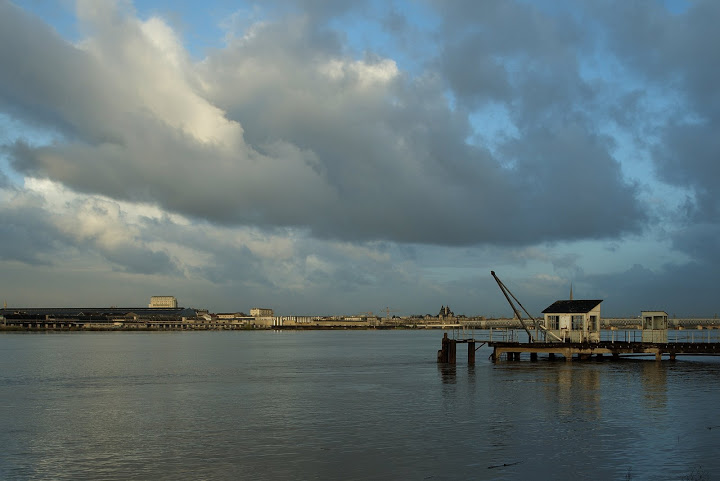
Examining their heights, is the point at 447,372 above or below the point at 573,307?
below

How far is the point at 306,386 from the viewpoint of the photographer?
63.1m

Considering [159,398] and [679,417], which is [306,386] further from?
[679,417]

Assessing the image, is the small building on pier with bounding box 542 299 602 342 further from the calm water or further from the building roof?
the calm water

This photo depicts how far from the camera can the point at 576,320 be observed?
A: 8038 cm

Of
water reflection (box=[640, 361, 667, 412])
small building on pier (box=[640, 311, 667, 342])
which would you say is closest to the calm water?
water reflection (box=[640, 361, 667, 412])

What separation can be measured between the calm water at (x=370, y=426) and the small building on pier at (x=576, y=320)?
8.18 m

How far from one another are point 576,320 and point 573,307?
1545 millimetres

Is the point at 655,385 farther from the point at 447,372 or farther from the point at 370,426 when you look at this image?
the point at 370,426

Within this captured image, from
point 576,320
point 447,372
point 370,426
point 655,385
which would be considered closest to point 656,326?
point 576,320

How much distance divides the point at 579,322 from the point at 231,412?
4795 centimetres

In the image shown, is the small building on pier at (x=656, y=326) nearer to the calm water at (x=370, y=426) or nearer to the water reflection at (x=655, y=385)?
the water reflection at (x=655, y=385)

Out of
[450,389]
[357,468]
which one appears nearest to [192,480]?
[357,468]

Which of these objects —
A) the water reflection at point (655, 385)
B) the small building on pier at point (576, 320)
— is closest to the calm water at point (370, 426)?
the water reflection at point (655, 385)

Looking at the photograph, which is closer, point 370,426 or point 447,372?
point 370,426
